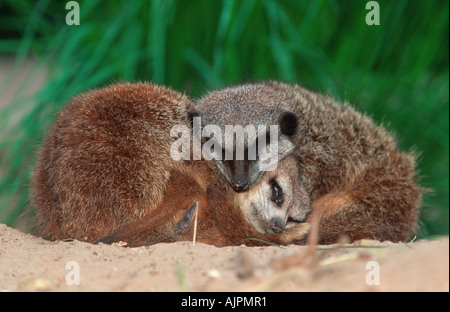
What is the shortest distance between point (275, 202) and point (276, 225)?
13 centimetres

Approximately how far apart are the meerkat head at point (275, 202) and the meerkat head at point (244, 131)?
0.06m

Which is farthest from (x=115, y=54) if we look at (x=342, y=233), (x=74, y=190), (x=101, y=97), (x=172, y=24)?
(x=342, y=233)

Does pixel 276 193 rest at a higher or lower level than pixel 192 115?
lower

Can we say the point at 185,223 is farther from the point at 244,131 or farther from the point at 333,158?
the point at 333,158

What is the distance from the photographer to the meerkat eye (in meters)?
2.29

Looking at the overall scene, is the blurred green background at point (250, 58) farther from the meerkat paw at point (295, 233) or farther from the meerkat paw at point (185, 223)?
the meerkat paw at point (185, 223)

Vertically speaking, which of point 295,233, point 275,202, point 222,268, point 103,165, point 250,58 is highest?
point 250,58

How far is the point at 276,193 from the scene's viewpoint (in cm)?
231

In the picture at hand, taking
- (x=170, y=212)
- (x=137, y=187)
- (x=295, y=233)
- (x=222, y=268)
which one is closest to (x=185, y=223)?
(x=170, y=212)

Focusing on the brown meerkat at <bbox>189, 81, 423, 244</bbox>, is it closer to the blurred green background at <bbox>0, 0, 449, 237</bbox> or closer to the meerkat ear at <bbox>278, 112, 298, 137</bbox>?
the meerkat ear at <bbox>278, 112, 298, 137</bbox>

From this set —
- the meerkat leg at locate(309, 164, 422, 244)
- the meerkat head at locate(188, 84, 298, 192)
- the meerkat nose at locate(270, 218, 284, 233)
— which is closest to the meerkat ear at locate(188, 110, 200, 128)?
the meerkat head at locate(188, 84, 298, 192)

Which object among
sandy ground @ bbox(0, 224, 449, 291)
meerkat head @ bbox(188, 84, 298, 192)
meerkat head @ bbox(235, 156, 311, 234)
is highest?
meerkat head @ bbox(188, 84, 298, 192)

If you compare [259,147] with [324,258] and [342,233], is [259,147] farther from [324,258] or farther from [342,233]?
[324,258]

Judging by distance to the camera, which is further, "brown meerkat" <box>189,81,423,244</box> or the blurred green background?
the blurred green background
